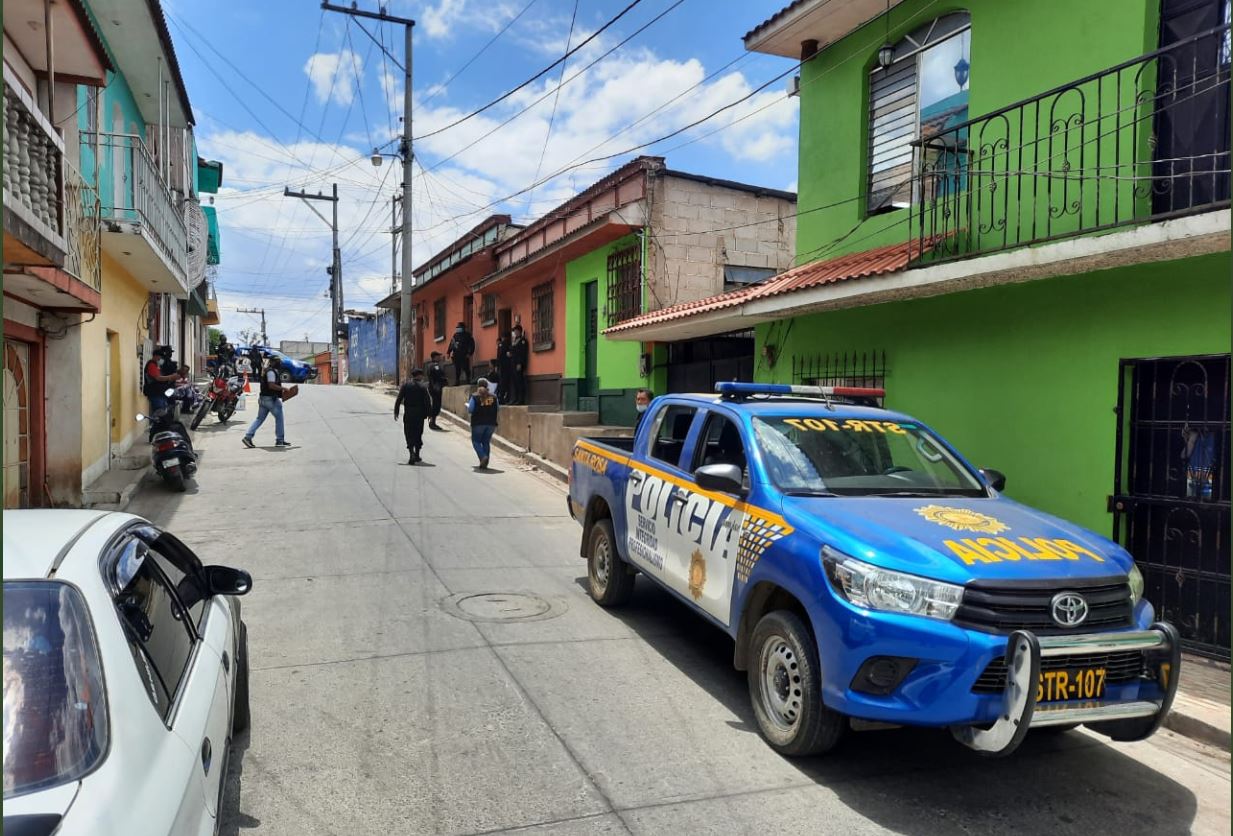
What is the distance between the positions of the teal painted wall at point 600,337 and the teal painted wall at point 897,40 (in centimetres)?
467

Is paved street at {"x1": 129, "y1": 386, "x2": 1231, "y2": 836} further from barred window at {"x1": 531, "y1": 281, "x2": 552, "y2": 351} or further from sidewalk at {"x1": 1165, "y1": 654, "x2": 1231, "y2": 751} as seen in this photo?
barred window at {"x1": 531, "y1": 281, "x2": 552, "y2": 351}

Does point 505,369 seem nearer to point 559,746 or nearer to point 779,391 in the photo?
point 779,391

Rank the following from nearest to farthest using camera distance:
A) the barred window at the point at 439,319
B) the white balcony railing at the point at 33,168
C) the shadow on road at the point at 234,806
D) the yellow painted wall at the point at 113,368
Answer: the shadow on road at the point at 234,806
the white balcony railing at the point at 33,168
the yellow painted wall at the point at 113,368
the barred window at the point at 439,319

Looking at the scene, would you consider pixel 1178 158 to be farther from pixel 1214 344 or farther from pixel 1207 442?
pixel 1207 442

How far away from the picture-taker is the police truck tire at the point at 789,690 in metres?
3.80

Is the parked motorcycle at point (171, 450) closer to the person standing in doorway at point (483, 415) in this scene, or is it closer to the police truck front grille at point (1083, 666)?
the person standing in doorway at point (483, 415)

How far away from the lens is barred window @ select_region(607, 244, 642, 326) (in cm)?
1442

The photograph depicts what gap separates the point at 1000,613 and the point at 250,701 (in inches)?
158

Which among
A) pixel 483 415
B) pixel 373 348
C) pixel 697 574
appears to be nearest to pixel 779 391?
pixel 697 574

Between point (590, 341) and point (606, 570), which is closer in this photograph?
point (606, 570)

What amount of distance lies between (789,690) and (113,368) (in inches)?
529

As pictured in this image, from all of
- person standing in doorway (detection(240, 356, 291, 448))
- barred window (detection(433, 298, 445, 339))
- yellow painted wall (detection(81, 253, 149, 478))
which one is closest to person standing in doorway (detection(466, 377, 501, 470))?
person standing in doorway (detection(240, 356, 291, 448))

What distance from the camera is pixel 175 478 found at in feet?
35.6

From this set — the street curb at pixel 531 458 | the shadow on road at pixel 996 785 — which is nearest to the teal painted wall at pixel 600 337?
the street curb at pixel 531 458
